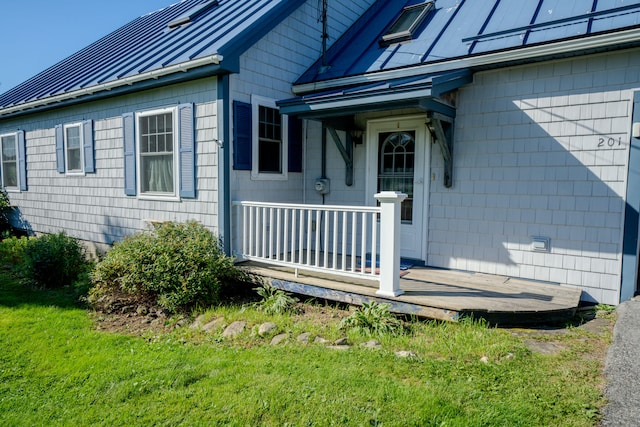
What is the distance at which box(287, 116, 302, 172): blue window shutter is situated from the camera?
693 centimetres

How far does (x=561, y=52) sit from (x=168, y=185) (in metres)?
5.72

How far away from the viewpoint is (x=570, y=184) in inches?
201

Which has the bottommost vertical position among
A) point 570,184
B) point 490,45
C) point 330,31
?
point 570,184

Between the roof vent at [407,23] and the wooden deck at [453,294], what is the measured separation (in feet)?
11.9

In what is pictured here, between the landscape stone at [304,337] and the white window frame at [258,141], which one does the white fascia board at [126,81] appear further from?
the landscape stone at [304,337]

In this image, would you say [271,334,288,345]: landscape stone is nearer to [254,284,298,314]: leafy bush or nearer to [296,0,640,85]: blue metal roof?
[254,284,298,314]: leafy bush

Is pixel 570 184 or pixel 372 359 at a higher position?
pixel 570 184

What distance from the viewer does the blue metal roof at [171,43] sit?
19.9 feet

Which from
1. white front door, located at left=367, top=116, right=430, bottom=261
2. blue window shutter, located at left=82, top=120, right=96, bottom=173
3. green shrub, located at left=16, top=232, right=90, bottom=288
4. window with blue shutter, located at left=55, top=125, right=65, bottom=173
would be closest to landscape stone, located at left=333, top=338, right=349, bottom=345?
white front door, located at left=367, top=116, right=430, bottom=261

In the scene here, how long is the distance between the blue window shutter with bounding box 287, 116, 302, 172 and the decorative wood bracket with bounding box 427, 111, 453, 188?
7.07 ft

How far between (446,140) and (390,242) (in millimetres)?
2013

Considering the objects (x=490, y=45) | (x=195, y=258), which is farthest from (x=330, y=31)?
(x=195, y=258)

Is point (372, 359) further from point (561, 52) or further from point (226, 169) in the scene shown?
point (561, 52)

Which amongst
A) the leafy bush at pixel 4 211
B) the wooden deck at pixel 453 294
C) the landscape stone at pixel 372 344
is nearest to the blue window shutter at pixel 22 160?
the leafy bush at pixel 4 211
